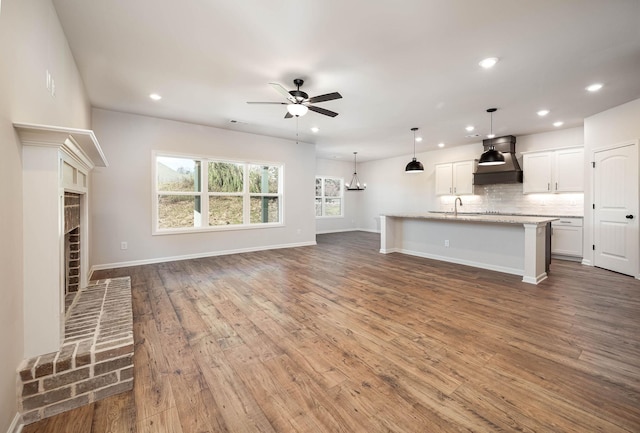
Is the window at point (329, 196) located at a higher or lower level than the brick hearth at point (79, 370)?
higher

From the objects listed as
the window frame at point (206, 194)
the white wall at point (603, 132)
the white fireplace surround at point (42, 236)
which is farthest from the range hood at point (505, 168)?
the white fireplace surround at point (42, 236)

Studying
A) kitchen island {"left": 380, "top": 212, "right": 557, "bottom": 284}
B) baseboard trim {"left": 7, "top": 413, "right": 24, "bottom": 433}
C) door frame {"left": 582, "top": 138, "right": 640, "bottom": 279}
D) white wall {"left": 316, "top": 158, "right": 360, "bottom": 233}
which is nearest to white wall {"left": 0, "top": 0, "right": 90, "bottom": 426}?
baseboard trim {"left": 7, "top": 413, "right": 24, "bottom": 433}

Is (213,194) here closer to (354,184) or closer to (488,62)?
(488,62)

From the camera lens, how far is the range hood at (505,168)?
21.2 feet

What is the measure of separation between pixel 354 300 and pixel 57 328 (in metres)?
2.67

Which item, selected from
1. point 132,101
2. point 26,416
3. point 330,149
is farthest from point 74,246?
point 330,149

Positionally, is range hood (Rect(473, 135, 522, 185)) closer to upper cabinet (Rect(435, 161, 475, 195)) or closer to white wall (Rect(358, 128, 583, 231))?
white wall (Rect(358, 128, 583, 231))

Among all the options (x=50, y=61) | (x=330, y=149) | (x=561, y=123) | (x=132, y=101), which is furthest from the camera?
(x=330, y=149)

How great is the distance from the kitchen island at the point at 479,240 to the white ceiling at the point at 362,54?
204 centimetres

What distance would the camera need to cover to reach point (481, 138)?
6969 millimetres

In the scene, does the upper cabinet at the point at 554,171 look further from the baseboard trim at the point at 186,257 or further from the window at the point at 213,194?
the window at the point at 213,194

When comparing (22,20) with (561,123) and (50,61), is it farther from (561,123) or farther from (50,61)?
(561,123)

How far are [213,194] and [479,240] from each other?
5.55 m

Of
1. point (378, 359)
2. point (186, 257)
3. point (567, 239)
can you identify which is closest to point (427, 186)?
point (567, 239)
